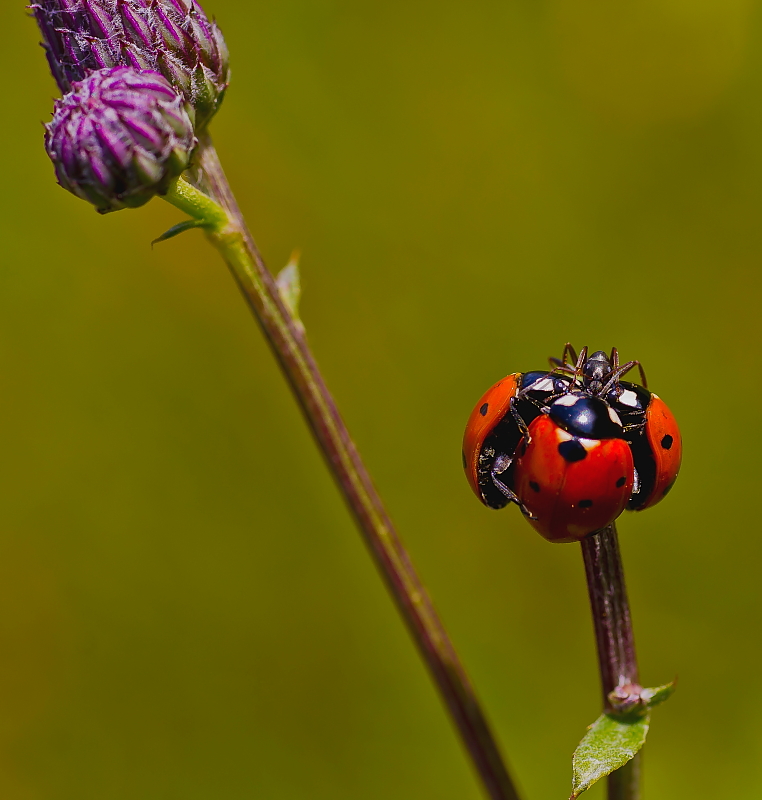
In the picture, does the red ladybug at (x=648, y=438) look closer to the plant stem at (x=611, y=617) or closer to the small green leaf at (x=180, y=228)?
the plant stem at (x=611, y=617)

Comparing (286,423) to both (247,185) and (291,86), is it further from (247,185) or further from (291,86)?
(291,86)

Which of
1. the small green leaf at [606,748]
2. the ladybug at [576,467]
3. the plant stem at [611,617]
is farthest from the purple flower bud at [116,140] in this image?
the small green leaf at [606,748]

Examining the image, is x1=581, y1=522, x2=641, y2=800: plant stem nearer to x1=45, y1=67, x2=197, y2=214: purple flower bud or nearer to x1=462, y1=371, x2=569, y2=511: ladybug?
x1=462, y1=371, x2=569, y2=511: ladybug

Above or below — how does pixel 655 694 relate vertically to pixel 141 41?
below

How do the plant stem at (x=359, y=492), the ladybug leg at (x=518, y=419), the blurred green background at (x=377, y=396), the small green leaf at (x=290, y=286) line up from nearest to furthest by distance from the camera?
the ladybug leg at (x=518, y=419), the plant stem at (x=359, y=492), the small green leaf at (x=290, y=286), the blurred green background at (x=377, y=396)

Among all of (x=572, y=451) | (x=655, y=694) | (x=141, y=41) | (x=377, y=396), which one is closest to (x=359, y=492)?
(x=572, y=451)

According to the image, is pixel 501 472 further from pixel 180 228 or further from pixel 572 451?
pixel 180 228
